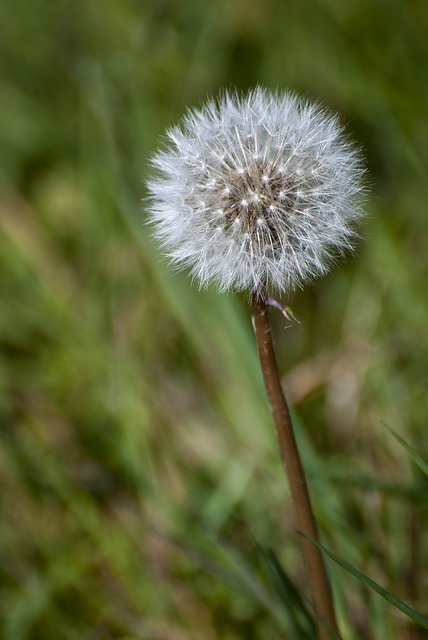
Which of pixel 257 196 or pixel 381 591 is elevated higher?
pixel 257 196

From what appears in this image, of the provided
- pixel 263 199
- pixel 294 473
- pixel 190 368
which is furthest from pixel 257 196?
pixel 190 368

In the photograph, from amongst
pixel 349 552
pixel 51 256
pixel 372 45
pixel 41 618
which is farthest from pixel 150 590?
pixel 372 45

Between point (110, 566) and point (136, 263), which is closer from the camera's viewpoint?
point (110, 566)

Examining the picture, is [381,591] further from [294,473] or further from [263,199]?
[263,199]

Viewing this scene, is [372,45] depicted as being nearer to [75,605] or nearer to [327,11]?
[327,11]

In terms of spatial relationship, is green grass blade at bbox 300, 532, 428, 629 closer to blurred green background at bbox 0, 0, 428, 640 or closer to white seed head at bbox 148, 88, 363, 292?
blurred green background at bbox 0, 0, 428, 640

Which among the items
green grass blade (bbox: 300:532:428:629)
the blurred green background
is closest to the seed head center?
green grass blade (bbox: 300:532:428:629)
